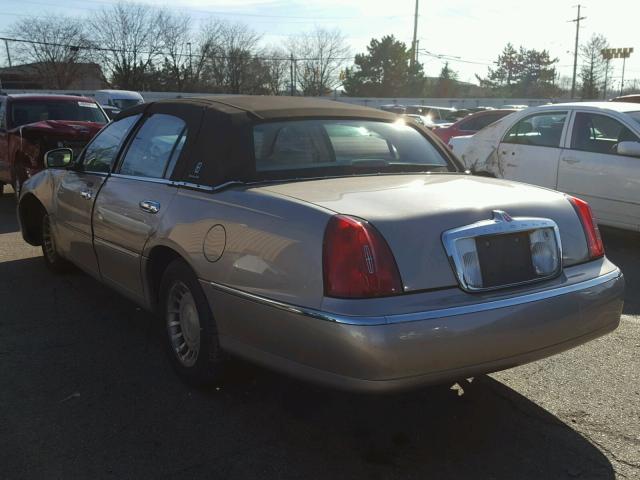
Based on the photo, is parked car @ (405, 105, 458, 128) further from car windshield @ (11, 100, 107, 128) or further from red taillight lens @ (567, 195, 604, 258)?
red taillight lens @ (567, 195, 604, 258)

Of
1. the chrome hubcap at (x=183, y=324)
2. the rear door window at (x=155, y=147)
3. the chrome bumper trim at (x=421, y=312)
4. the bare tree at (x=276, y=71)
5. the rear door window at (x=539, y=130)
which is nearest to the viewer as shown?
the chrome bumper trim at (x=421, y=312)

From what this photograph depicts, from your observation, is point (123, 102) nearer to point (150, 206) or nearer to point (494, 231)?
point (150, 206)

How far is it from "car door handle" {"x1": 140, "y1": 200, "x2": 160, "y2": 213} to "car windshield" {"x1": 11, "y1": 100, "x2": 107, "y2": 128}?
7.56m

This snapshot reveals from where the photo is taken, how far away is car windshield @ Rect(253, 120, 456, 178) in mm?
3480

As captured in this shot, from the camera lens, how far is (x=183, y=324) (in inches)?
141

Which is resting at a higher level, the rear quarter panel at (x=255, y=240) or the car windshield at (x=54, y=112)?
the car windshield at (x=54, y=112)

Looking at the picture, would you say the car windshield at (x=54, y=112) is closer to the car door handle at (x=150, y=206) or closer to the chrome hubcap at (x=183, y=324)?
the car door handle at (x=150, y=206)

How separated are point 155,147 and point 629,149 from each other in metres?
4.97

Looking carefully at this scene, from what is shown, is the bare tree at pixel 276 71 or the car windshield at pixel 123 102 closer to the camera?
the car windshield at pixel 123 102

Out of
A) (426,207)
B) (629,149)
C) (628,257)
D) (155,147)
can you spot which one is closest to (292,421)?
(426,207)

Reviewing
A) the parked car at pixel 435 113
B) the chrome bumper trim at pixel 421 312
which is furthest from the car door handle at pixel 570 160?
the parked car at pixel 435 113

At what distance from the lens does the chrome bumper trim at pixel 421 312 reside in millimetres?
2510

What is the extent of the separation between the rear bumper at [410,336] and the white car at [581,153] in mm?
4193

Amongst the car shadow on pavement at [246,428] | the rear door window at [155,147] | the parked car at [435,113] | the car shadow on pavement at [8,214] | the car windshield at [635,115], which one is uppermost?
the parked car at [435,113]
